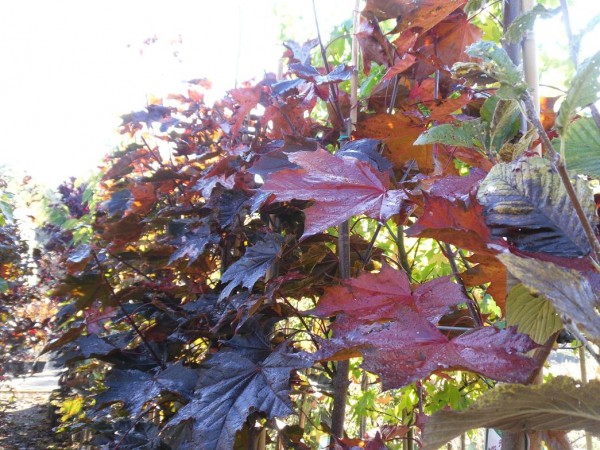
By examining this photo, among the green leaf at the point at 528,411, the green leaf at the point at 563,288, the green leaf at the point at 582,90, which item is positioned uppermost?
the green leaf at the point at 582,90

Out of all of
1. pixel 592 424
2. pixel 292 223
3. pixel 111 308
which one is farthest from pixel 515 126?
pixel 111 308

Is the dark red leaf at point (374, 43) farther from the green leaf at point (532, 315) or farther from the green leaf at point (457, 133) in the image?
the green leaf at point (532, 315)

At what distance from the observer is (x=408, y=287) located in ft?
1.75

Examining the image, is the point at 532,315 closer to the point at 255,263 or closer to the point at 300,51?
the point at 255,263

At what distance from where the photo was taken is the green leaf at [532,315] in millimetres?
367

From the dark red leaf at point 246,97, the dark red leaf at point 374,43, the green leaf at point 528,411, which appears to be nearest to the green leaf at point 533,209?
the green leaf at point 528,411

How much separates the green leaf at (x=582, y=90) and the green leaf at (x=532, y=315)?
139 millimetres

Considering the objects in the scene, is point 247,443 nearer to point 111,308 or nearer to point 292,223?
point 292,223

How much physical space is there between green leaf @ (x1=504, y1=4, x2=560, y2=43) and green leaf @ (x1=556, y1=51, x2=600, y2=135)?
0.14 meters

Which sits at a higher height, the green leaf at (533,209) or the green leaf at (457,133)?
the green leaf at (457,133)

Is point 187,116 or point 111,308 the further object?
point 187,116

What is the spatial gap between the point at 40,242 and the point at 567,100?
520 cm

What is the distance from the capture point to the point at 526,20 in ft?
1.28

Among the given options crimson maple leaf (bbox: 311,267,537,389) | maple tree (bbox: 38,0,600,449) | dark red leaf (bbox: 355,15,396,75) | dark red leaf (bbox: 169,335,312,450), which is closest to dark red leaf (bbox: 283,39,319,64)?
maple tree (bbox: 38,0,600,449)
